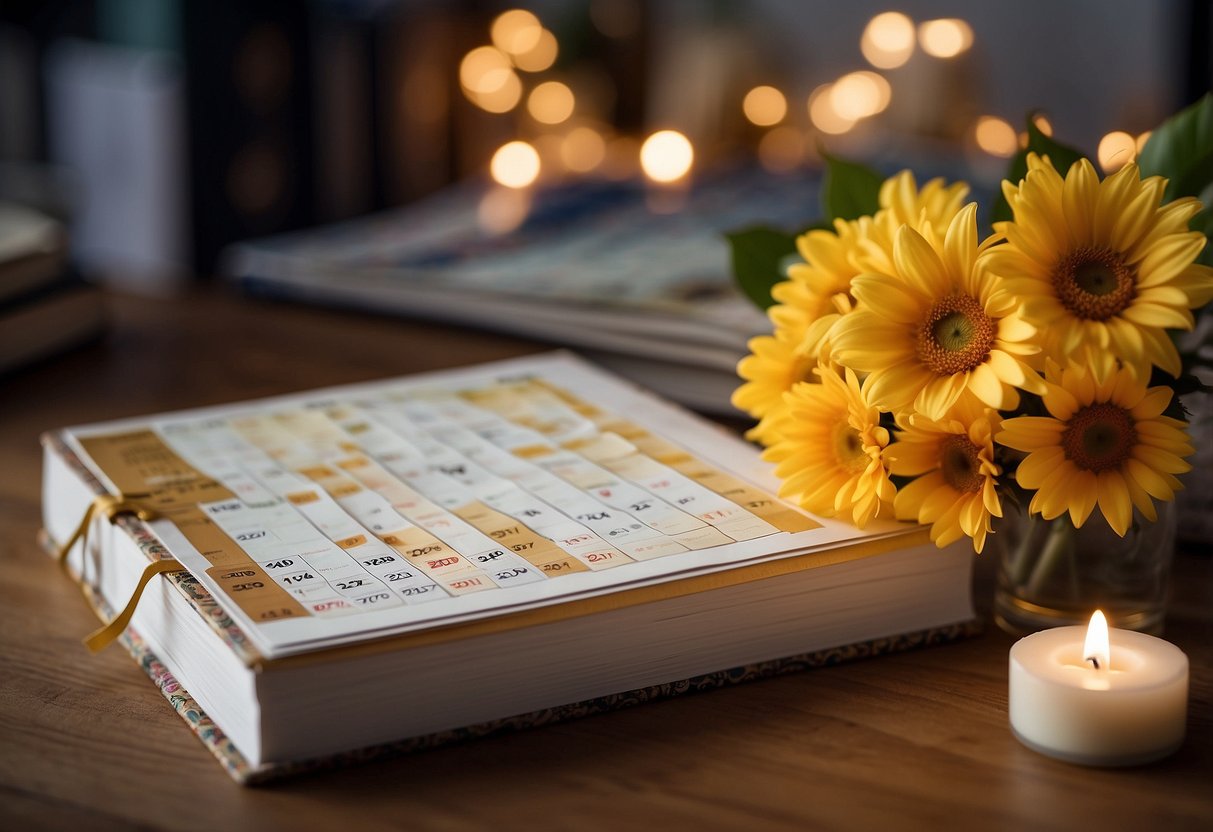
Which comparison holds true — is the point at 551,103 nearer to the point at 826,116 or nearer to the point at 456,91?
the point at 456,91

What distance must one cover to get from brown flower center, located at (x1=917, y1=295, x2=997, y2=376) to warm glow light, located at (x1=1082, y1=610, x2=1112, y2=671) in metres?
0.11

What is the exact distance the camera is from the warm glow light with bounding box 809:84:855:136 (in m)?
1.85

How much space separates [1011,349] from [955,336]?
3 cm

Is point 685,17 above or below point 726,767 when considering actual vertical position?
above

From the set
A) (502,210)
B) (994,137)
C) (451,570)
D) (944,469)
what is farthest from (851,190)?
(994,137)

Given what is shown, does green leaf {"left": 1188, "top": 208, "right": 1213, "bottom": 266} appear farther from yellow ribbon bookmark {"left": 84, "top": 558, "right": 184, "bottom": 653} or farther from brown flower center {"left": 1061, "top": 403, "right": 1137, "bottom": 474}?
yellow ribbon bookmark {"left": 84, "top": 558, "right": 184, "bottom": 653}

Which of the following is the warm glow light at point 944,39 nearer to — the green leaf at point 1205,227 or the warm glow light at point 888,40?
the warm glow light at point 888,40

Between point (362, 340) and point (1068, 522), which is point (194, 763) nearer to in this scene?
point (1068, 522)

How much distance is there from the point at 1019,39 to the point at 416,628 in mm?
1745

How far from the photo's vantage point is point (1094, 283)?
1.62 feet

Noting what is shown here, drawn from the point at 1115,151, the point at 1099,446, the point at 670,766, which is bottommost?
the point at 670,766

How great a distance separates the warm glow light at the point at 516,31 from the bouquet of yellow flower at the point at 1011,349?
1.54 meters

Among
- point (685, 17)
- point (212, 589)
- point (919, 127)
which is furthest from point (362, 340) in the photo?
point (685, 17)

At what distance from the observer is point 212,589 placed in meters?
0.51
